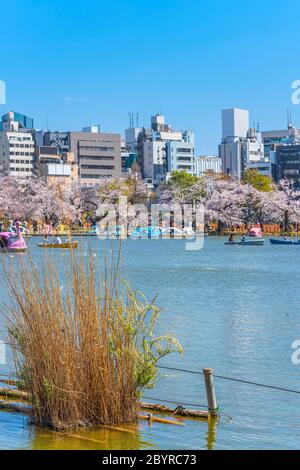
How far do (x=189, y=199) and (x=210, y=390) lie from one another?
A: 83450 millimetres

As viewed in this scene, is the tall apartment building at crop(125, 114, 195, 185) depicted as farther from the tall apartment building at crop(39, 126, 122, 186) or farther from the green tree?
the green tree

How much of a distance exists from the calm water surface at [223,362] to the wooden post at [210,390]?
8.8 inches

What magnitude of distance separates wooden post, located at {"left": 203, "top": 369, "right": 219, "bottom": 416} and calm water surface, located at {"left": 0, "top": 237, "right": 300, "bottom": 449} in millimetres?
223

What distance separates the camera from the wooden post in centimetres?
969

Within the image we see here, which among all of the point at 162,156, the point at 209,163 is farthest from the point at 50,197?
the point at 209,163

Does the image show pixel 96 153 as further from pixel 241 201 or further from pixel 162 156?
pixel 241 201

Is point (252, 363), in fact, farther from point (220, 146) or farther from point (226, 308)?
point (220, 146)

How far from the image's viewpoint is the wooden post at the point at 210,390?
9688 mm

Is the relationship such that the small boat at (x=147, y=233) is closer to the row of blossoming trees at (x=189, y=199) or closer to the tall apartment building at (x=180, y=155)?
the row of blossoming trees at (x=189, y=199)

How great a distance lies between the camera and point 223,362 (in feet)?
51.8

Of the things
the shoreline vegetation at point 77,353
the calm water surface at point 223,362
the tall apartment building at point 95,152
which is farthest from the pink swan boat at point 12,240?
the tall apartment building at point 95,152

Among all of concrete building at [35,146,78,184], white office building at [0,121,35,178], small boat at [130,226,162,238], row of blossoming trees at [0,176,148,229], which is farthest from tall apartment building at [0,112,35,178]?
small boat at [130,226,162,238]

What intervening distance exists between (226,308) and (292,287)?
29.4ft
